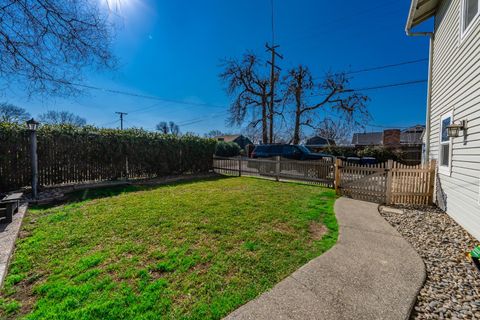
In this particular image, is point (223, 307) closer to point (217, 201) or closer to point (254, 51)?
point (217, 201)

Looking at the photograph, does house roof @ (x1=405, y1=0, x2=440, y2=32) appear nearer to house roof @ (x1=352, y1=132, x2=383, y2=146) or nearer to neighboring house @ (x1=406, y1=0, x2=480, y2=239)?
neighboring house @ (x1=406, y1=0, x2=480, y2=239)

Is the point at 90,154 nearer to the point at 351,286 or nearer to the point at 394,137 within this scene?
the point at 351,286

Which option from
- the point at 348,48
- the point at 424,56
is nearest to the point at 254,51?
the point at 348,48

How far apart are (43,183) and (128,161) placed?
2733 mm

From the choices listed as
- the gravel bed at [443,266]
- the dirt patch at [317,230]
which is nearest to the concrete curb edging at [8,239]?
the dirt patch at [317,230]

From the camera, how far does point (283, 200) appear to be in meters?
5.89

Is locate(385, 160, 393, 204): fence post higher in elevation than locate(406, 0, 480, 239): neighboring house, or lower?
lower

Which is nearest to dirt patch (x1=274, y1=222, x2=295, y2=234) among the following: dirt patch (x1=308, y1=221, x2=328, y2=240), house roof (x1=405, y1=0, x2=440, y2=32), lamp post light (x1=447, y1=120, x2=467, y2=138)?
dirt patch (x1=308, y1=221, x2=328, y2=240)

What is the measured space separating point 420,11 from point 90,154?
1152 cm

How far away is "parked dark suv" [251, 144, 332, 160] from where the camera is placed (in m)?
10.9

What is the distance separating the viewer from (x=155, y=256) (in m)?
2.79

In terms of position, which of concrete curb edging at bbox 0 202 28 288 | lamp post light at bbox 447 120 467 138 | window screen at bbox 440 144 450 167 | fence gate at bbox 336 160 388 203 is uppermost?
lamp post light at bbox 447 120 467 138

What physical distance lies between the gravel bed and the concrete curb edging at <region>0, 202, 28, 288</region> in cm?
423

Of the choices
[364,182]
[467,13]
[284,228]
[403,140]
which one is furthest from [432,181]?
[403,140]
